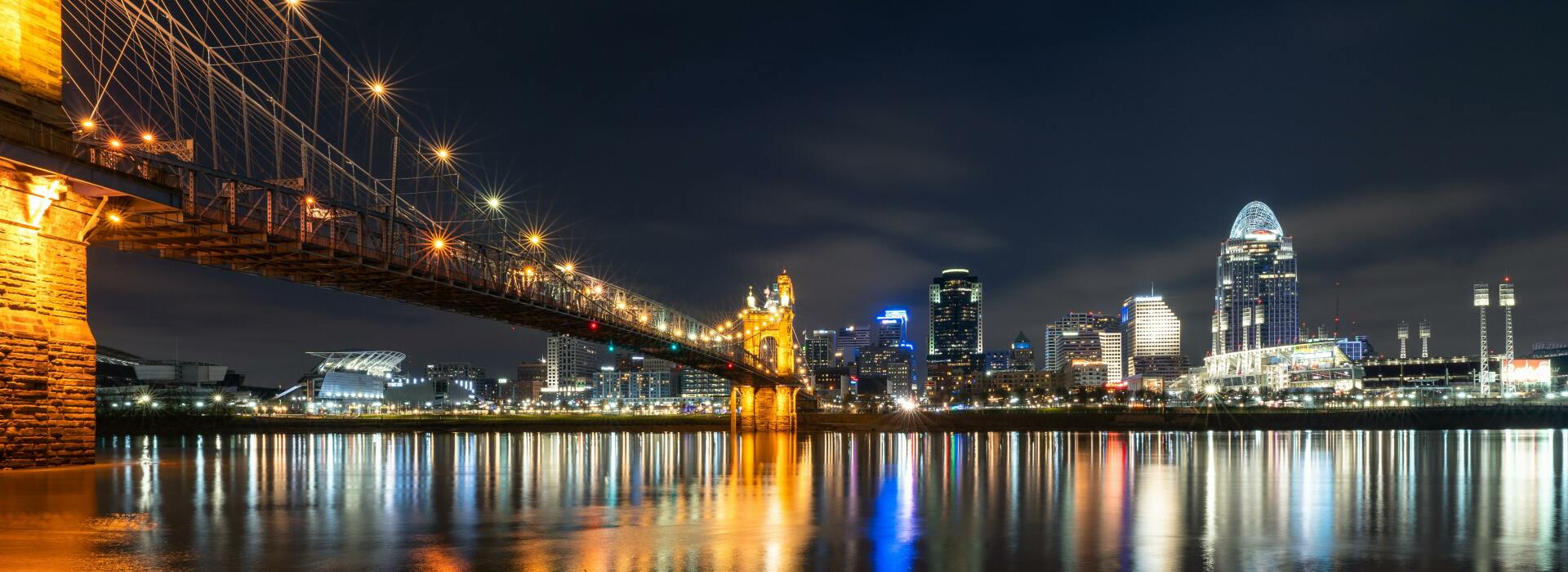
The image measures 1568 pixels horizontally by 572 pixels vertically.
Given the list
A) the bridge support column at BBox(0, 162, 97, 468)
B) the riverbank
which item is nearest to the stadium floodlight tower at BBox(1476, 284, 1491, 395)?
the riverbank

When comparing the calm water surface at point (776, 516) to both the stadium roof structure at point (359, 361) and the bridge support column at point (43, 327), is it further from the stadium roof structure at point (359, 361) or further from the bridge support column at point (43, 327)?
the stadium roof structure at point (359, 361)

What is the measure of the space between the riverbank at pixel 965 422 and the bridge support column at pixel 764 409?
22.4 feet

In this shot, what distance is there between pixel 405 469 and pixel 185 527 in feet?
59.7

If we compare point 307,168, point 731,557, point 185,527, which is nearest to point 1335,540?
point 731,557

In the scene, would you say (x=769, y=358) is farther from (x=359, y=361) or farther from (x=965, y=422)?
(x=359, y=361)

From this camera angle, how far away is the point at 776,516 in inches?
760

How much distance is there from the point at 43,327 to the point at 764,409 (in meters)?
66.8

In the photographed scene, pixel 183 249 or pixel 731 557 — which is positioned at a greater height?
pixel 183 249

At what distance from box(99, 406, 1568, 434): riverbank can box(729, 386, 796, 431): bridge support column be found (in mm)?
6815

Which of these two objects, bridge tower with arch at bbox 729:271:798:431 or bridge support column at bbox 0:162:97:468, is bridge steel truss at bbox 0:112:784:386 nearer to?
bridge support column at bbox 0:162:97:468

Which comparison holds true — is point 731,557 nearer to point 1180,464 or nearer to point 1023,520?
point 1023,520

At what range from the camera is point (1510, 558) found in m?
14.7

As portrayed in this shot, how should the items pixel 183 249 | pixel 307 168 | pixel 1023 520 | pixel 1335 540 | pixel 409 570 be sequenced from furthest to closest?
1. pixel 307 168
2. pixel 183 249
3. pixel 1023 520
4. pixel 1335 540
5. pixel 409 570

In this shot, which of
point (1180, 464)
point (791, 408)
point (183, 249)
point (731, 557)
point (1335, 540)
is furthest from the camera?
point (791, 408)
